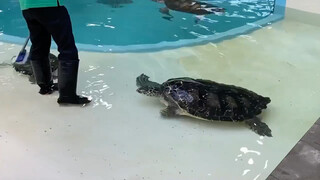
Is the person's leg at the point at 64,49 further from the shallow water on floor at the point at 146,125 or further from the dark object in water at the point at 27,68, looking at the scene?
the dark object in water at the point at 27,68

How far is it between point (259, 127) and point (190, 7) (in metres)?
3.00

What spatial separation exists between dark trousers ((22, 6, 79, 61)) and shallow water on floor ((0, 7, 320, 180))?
0.43 metres

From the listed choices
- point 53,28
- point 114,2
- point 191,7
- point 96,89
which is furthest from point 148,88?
point 114,2

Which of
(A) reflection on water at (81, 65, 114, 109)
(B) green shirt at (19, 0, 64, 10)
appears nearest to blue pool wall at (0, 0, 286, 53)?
(A) reflection on water at (81, 65, 114, 109)

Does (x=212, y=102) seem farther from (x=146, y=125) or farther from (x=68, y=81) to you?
(x=68, y=81)

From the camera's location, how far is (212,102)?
2541 mm

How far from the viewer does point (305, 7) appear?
205 inches

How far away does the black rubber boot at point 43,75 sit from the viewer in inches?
114

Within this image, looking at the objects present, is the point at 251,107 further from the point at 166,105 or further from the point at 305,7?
the point at 305,7

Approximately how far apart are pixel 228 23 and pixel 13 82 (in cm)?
297

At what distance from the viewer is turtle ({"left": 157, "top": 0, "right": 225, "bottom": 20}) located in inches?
204

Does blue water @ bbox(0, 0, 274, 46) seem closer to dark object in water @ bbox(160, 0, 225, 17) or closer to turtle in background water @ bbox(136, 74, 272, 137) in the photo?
dark object in water @ bbox(160, 0, 225, 17)

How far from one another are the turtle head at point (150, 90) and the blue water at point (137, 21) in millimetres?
1522

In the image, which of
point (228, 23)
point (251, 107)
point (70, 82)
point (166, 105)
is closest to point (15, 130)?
point (70, 82)
